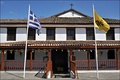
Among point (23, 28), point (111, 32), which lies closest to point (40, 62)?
point (23, 28)

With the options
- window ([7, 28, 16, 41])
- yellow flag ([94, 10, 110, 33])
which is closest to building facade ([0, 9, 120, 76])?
window ([7, 28, 16, 41])

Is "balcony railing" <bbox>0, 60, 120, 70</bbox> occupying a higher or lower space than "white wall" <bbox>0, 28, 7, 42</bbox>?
lower

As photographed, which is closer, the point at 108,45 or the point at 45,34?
the point at 108,45

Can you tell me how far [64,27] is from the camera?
21.8 metres

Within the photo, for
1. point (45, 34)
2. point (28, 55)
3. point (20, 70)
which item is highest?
point (45, 34)

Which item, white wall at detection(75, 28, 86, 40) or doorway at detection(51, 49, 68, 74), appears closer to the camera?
doorway at detection(51, 49, 68, 74)

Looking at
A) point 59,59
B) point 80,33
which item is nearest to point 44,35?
point 59,59

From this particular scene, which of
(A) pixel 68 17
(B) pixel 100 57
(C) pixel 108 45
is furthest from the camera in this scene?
(A) pixel 68 17

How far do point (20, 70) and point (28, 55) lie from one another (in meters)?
2.15

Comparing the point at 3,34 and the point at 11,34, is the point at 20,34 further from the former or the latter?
the point at 3,34

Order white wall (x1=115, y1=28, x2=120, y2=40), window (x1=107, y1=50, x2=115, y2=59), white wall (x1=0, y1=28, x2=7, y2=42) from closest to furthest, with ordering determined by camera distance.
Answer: window (x1=107, y1=50, x2=115, y2=59) < white wall (x1=0, y1=28, x2=7, y2=42) < white wall (x1=115, y1=28, x2=120, y2=40)

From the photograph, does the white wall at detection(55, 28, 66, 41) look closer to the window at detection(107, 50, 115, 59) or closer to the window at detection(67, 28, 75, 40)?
the window at detection(67, 28, 75, 40)

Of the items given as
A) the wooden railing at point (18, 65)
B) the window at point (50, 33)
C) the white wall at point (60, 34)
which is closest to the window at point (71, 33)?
the white wall at point (60, 34)

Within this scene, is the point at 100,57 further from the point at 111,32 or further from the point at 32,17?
the point at 32,17
